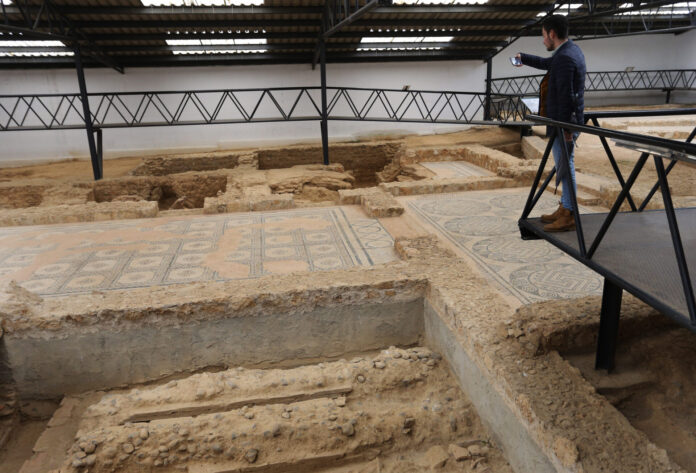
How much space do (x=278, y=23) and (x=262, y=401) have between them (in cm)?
844

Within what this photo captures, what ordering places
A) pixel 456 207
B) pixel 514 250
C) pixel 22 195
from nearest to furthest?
pixel 514 250 → pixel 456 207 → pixel 22 195

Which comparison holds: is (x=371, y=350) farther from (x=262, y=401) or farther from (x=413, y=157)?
(x=413, y=157)

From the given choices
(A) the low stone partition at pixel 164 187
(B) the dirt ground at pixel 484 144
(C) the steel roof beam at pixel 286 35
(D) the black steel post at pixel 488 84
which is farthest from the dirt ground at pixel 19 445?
(D) the black steel post at pixel 488 84

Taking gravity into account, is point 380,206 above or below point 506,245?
above

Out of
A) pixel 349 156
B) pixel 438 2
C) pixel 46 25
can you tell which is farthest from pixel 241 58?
pixel 438 2

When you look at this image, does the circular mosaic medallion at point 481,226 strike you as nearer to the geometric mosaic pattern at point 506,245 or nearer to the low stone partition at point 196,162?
the geometric mosaic pattern at point 506,245

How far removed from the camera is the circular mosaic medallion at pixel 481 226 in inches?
201

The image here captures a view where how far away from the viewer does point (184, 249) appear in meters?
4.88

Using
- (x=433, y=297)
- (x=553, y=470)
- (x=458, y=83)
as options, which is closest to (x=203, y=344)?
(x=433, y=297)

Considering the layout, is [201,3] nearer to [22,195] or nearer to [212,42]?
[212,42]

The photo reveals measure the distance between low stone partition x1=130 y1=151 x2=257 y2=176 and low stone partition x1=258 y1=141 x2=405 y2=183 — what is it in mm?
633

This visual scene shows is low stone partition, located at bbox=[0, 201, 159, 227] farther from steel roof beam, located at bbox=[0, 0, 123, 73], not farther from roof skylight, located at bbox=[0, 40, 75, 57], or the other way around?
roof skylight, located at bbox=[0, 40, 75, 57]

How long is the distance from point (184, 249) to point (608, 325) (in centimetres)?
389

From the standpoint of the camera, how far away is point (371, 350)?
13.2 feet
